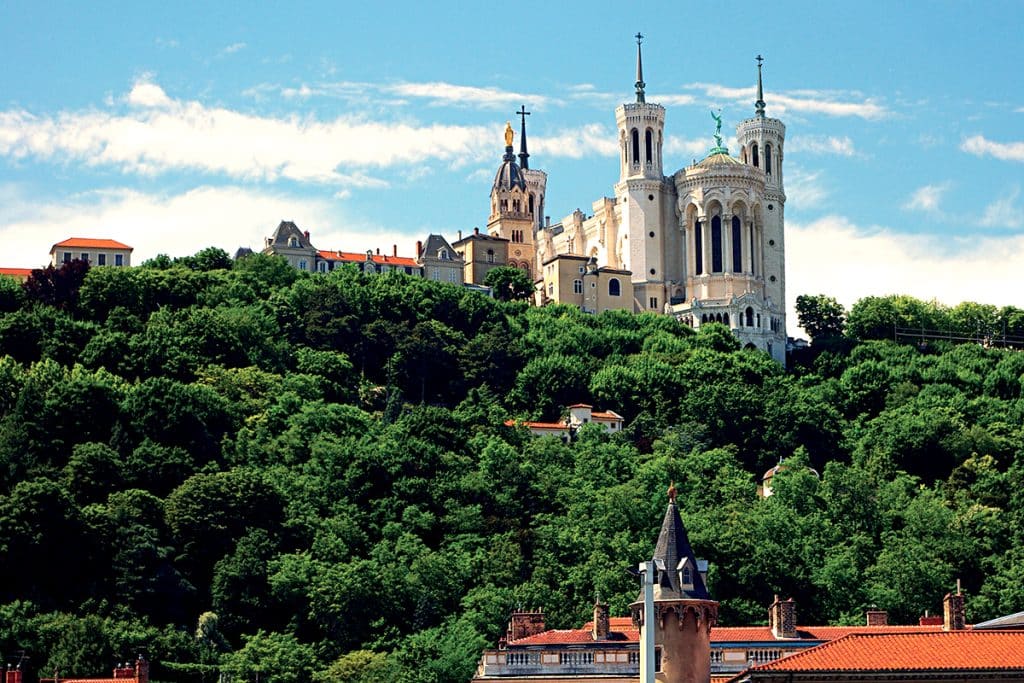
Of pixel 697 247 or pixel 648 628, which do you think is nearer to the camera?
pixel 648 628

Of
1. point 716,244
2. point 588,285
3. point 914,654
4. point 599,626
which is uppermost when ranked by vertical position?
point 716,244

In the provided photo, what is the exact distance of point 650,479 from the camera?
110 m

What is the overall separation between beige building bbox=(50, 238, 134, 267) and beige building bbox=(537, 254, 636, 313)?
30.8m

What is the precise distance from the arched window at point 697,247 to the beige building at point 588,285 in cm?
494

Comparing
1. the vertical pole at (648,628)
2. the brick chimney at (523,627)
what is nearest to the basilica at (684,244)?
the brick chimney at (523,627)

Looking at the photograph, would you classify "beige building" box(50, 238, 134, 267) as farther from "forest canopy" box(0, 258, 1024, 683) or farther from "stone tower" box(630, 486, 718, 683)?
"stone tower" box(630, 486, 718, 683)

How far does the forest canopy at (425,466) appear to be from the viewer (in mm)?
89875

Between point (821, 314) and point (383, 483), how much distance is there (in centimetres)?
6098

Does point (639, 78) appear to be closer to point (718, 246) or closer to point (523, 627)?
point (718, 246)

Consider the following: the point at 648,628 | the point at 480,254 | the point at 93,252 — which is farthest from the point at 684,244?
the point at 648,628

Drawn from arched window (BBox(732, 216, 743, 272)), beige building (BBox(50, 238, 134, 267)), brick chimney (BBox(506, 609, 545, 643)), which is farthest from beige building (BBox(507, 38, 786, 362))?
brick chimney (BBox(506, 609, 545, 643))

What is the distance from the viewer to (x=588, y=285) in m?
160

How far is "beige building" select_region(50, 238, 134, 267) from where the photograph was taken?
158750mm

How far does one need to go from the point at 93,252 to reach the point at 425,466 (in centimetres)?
5471
